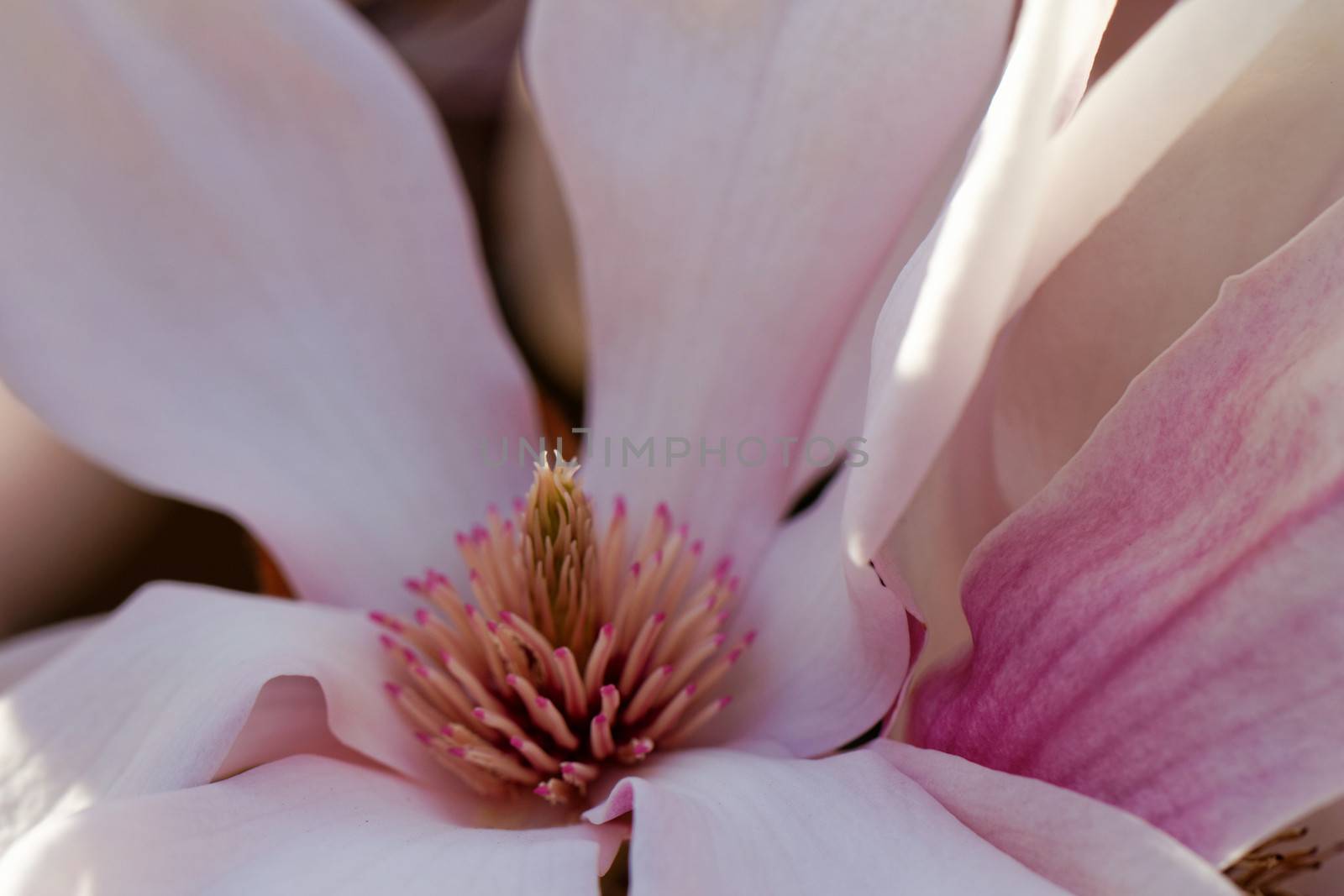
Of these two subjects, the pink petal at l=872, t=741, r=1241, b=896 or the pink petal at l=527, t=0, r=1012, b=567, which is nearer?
the pink petal at l=872, t=741, r=1241, b=896

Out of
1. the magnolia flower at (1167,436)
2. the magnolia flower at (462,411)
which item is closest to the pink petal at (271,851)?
the magnolia flower at (462,411)

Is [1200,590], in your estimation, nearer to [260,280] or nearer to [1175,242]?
[1175,242]

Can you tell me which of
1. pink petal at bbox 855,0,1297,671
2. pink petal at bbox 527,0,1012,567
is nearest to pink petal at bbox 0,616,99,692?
pink petal at bbox 527,0,1012,567

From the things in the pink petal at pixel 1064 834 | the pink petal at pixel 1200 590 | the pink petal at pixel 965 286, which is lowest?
the pink petal at pixel 1064 834

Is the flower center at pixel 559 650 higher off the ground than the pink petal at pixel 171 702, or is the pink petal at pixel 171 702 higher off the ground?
the pink petal at pixel 171 702

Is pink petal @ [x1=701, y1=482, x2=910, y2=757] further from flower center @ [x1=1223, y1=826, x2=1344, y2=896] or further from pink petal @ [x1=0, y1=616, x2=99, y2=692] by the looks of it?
pink petal @ [x1=0, y1=616, x2=99, y2=692]

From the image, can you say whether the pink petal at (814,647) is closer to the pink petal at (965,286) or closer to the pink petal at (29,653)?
the pink petal at (965,286)

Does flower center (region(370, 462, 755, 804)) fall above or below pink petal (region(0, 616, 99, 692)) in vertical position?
above
